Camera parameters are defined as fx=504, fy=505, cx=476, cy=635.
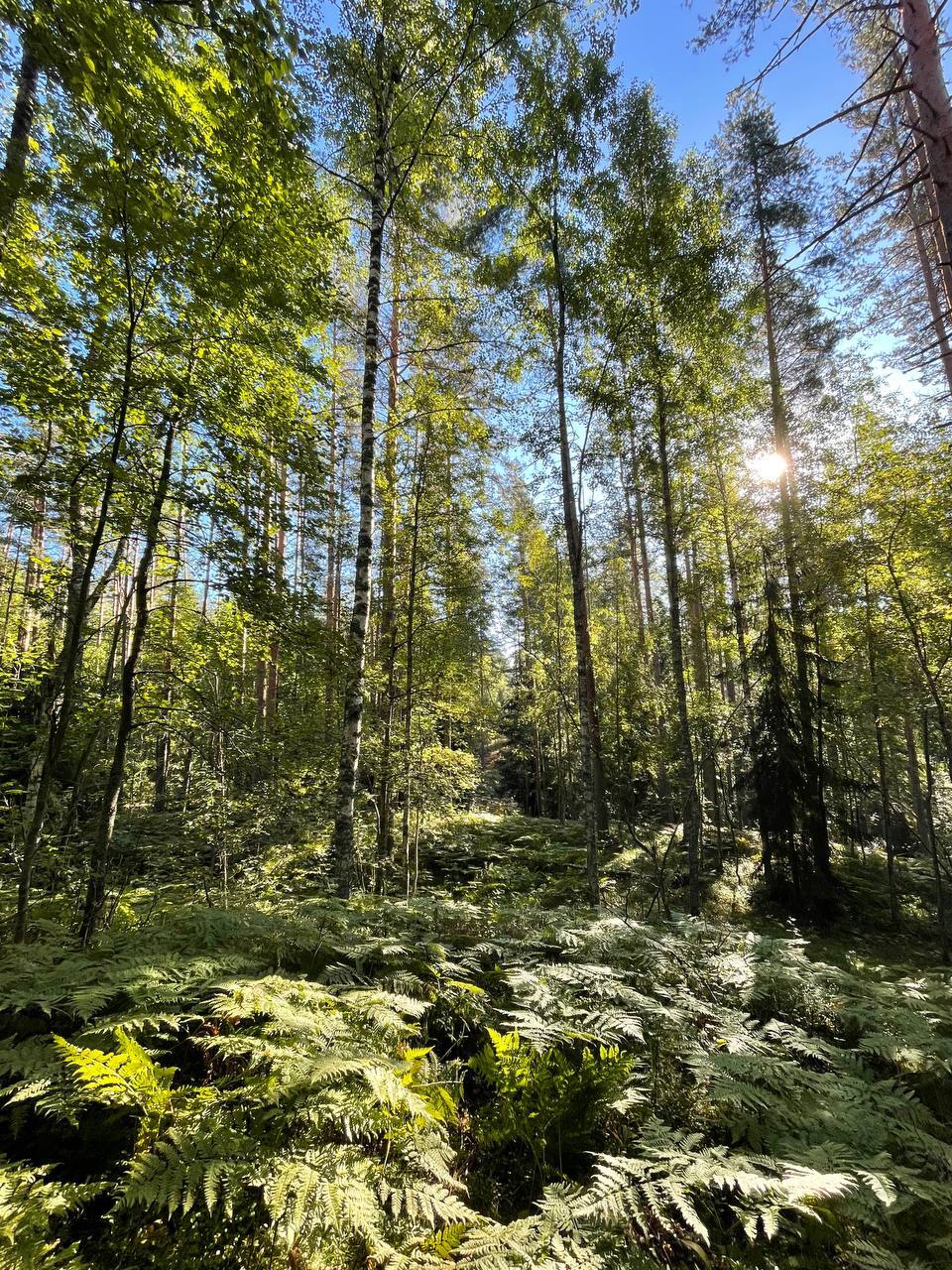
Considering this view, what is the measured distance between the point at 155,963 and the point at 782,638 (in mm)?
11681

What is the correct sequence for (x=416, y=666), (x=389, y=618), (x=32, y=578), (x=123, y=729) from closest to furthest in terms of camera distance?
1. (x=123, y=729)
2. (x=389, y=618)
3. (x=416, y=666)
4. (x=32, y=578)

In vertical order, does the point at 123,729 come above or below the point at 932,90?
below

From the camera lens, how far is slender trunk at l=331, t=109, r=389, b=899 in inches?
228

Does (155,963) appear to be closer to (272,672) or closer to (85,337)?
(85,337)

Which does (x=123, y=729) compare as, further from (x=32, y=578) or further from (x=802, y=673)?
(x=32, y=578)

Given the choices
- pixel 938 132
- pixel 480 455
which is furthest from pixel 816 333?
pixel 938 132

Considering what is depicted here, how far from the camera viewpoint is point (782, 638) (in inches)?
424

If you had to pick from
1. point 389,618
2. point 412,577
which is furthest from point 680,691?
point 389,618

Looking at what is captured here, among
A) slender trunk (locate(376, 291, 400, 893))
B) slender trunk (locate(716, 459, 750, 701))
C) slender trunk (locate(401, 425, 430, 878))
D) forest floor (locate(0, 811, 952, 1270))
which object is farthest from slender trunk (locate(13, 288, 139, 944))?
slender trunk (locate(716, 459, 750, 701))

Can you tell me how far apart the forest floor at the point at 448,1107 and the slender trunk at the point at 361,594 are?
1956 millimetres

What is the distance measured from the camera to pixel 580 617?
760 cm

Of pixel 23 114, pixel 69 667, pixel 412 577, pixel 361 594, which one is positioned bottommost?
pixel 69 667

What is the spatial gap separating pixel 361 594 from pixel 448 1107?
16.6 feet

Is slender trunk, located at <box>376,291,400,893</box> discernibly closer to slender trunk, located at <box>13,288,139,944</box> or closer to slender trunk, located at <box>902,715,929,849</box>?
slender trunk, located at <box>13,288,139,944</box>
